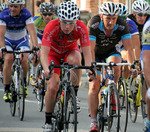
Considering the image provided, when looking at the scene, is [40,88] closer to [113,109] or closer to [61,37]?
[61,37]

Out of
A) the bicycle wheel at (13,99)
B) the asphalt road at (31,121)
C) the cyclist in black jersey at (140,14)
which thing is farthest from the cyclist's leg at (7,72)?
the cyclist in black jersey at (140,14)

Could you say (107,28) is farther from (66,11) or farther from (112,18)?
(66,11)

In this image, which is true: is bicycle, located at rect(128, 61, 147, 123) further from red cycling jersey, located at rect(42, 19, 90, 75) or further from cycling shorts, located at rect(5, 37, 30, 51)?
cycling shorts, located at rect(5, 37, 30, 51)

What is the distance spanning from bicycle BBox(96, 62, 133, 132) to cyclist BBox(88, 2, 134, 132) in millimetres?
146

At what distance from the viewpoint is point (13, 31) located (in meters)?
10.3

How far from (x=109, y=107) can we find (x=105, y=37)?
1.21 m

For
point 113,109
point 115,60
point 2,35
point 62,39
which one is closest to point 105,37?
point 115,60

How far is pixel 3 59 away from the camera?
981 cm

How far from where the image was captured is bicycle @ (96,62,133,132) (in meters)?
7.19

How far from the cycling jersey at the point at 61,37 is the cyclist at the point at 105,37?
353 mm

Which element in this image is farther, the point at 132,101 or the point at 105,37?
the point at 132,101

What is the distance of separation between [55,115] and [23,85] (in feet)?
7.24

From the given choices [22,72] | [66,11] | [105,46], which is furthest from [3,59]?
[66,11]

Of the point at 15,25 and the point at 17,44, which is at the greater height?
the point at 15,25
